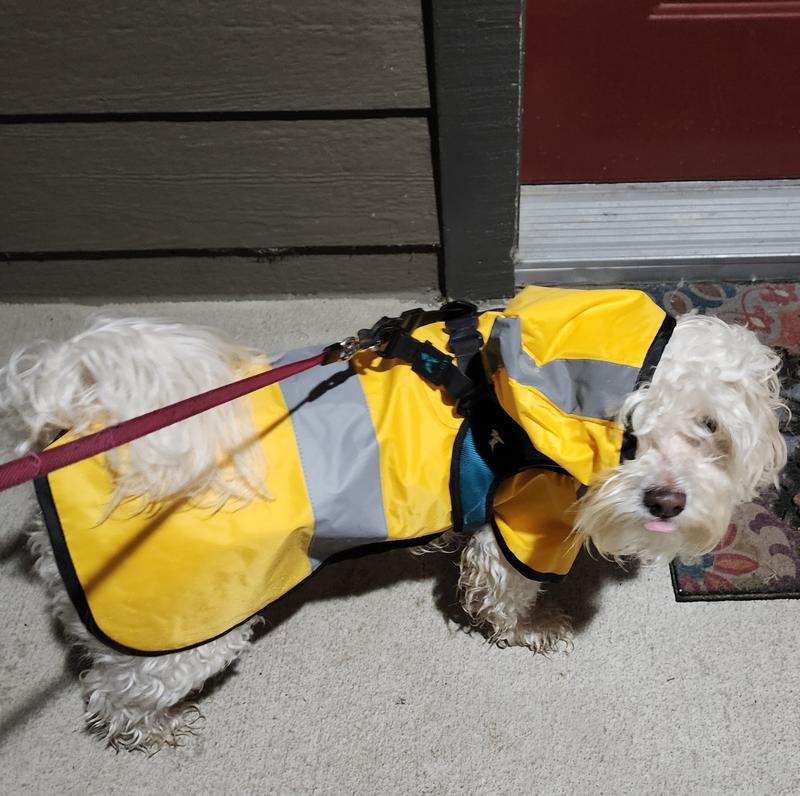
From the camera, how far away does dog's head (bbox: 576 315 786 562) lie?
4.34ft

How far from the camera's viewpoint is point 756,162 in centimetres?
264

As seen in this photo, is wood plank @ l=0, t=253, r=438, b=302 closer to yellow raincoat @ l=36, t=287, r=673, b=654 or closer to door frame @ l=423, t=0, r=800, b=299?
door frame @ l=423, t=0, r=800, b=299

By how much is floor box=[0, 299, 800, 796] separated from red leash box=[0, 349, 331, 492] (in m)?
0.94

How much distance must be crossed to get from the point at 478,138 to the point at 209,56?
768mm

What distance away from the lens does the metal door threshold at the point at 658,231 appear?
2.57 metres

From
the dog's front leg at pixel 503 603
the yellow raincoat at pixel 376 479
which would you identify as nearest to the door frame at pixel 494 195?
the yellow raincoat at pixel 376 479

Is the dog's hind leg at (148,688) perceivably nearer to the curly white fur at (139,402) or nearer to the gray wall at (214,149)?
the curly white fur at (139,402)

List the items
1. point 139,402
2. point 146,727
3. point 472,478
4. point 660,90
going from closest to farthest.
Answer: point 139,402, point 472,478, point 146,727, point 660,90

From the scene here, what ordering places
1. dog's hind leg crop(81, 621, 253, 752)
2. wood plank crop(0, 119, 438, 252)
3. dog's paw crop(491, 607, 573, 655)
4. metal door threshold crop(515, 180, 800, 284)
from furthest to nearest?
metal door threshold crop(515, 180, 800, 284), wood plank crop(0, 119, 438, 252), dog's paw crop(491, 607, 573, 655), dog's hind leg crop(81, 621, 253, 752)

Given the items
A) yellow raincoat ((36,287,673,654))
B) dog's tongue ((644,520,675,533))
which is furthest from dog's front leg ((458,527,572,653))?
dog's tongue ((644,520,675,533))

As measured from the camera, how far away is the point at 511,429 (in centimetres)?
146

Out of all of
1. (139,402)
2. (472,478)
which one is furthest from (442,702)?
(139,402)

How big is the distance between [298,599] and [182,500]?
0.78 meters

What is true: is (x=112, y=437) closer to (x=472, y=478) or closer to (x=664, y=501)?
(x=472, y=478)
